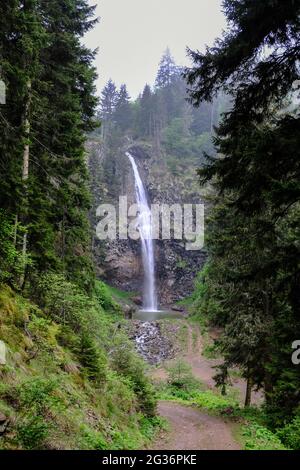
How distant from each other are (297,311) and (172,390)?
60.5 feet

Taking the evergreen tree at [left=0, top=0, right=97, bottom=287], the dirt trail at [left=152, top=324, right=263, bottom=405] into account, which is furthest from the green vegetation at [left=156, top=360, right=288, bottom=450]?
the evergreen tree at [left=0, top=0, right=97, bottom=287]

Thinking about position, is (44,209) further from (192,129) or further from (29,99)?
(192,129)

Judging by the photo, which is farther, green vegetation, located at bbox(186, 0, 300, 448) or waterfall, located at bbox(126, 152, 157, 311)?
waterfall, located at bbox(126, 152, 157, 311)

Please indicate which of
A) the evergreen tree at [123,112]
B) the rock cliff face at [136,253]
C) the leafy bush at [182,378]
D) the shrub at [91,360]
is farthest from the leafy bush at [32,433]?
the evergreen tree at [123,112]

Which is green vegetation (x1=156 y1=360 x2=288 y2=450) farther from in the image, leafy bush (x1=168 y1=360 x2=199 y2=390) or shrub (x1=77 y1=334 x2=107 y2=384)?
shrub (x1=77 y1=334 x2=107 y2=384)

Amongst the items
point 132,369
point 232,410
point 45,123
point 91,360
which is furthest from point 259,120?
point 232,410

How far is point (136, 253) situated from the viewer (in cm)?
5572

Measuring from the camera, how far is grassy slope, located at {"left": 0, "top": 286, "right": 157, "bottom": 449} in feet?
19.0

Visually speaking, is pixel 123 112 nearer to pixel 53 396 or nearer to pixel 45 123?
pixel 45 123

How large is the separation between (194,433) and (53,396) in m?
6.86

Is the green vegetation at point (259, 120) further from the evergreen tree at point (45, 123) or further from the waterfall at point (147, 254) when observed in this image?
the waterfall at point (147, 254)

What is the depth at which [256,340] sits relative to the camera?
14.3 m

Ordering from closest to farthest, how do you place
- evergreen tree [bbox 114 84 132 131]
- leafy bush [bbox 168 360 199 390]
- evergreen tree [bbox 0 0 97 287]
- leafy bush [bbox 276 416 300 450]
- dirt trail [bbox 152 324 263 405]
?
evergreen tree [bbox 0 0 97 287], leafy bush [bbox 276 416 300 450], dirt trail [bbox 152 324 263 405], leafy bush [bbox 168 360 199 390], evergreen tree [bbox 114 84 132 131]

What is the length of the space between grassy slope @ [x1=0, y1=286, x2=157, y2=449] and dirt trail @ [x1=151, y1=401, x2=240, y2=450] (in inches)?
28.3
